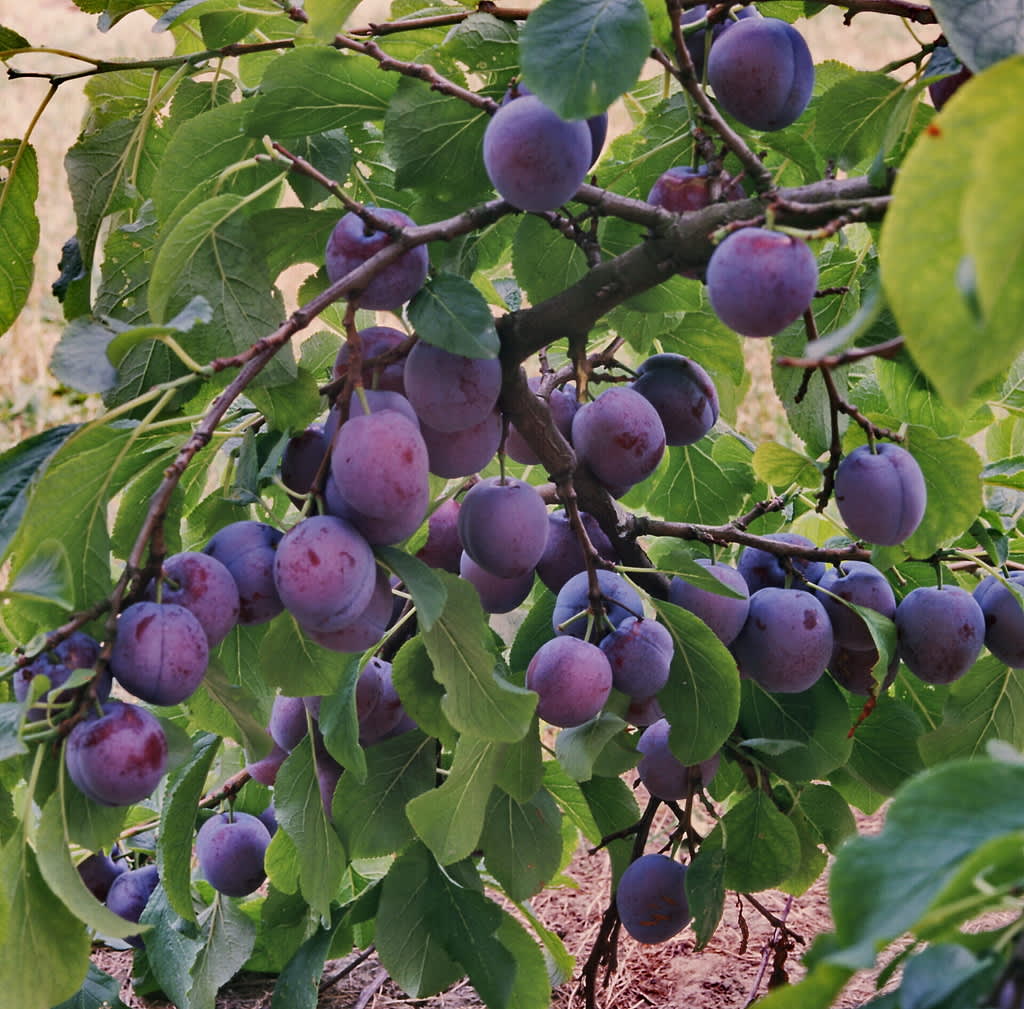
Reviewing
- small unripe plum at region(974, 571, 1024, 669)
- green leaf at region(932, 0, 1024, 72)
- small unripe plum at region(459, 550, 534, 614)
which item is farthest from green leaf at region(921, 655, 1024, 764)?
green leaf at region(932, 0, 1024, 72)

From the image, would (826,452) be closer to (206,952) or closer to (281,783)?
(281,783)

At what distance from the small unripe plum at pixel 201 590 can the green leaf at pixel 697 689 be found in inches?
15.0

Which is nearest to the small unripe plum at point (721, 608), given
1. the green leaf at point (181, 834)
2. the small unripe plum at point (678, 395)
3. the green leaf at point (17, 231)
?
the small unripe plum at point (678, 395)

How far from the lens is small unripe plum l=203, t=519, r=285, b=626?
0.69m

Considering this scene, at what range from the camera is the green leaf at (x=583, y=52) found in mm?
624

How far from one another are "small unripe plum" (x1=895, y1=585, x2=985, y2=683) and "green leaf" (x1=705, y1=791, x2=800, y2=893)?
190 millimetres

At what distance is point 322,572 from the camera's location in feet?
2.12

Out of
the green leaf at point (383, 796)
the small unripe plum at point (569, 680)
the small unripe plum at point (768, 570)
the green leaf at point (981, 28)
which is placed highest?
the green leaf at point (981, 28)

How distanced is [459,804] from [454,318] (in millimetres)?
386

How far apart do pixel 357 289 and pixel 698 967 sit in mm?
1128

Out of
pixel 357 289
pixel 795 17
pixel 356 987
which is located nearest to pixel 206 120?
pixel 357 289

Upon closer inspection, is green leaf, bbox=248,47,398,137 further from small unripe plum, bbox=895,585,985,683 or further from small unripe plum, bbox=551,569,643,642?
small unripe plum, bbox=895,585,985,683

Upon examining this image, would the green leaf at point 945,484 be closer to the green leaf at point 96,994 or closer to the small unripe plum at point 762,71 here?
the small unripe plum at point 762,71

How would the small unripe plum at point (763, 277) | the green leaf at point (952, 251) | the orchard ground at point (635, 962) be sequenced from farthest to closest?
the orchard ground at point (635, 962) < the small unripe plum at point (763, 277) < the green leaf at point (952, 251)
